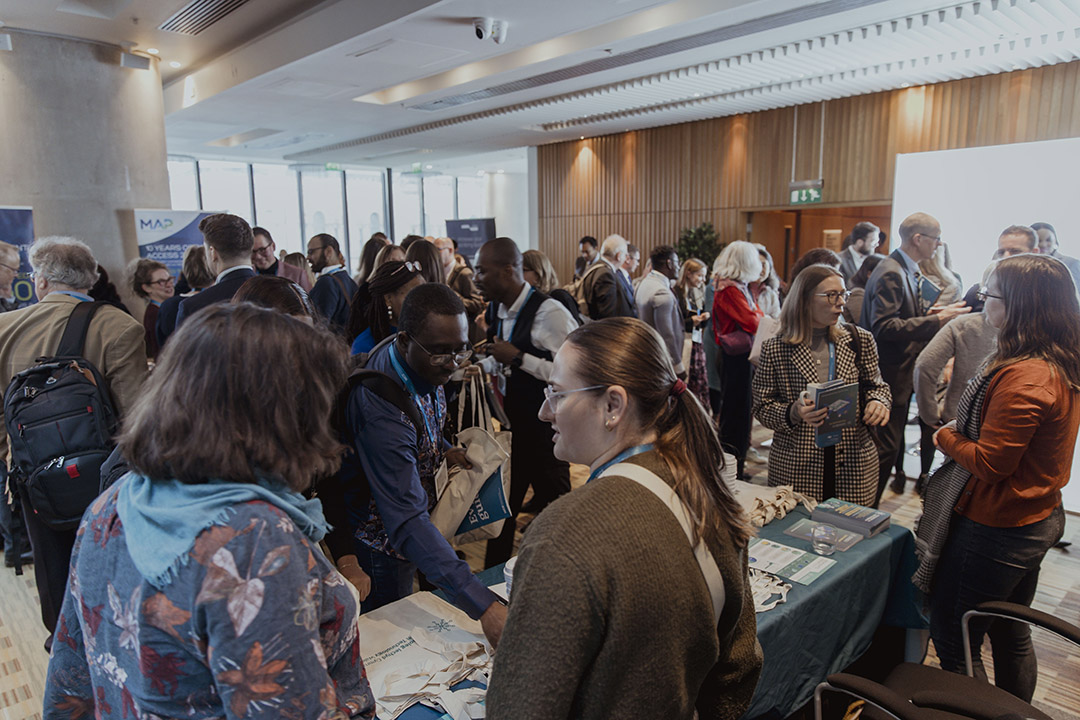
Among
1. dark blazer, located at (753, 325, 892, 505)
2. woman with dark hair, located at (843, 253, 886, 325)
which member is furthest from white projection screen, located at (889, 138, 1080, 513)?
dark blazer, located at (753, 325, 892, 505)

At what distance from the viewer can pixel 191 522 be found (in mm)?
843

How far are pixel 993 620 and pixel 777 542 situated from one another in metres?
0.70

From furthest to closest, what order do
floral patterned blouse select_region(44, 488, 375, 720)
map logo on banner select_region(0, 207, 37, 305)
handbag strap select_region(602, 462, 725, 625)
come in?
1. map logo on banner select_region(0, 207, 37, 305)
2. handbag strap select_region(602, 462, 725, 625)
3. floral patterned blouse select_region(44, 488, 375, 720)

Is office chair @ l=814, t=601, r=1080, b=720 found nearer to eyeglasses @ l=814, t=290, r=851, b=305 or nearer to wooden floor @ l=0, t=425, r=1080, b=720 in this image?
wooden floor @ l=0, t=425, r=1080, b=720

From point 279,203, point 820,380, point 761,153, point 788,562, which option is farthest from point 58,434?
point 279,203

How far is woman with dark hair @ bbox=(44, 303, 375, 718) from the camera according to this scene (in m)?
0.83

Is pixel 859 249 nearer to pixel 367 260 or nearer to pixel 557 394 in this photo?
pixel 367 260

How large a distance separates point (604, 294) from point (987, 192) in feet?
14.8

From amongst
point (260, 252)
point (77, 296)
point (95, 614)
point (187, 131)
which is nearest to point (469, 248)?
point (187, 131)

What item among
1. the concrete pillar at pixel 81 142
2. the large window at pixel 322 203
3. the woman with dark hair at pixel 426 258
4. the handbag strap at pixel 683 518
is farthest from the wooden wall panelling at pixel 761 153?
the handbag strap at pixel 683 518

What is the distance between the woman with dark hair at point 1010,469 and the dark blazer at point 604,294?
10.1 ft

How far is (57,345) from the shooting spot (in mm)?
2623

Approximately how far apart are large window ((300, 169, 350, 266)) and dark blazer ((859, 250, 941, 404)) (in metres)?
14.4

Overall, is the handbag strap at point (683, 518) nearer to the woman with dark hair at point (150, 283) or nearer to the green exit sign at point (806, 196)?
the woman with dark hair at point (150, 283)
